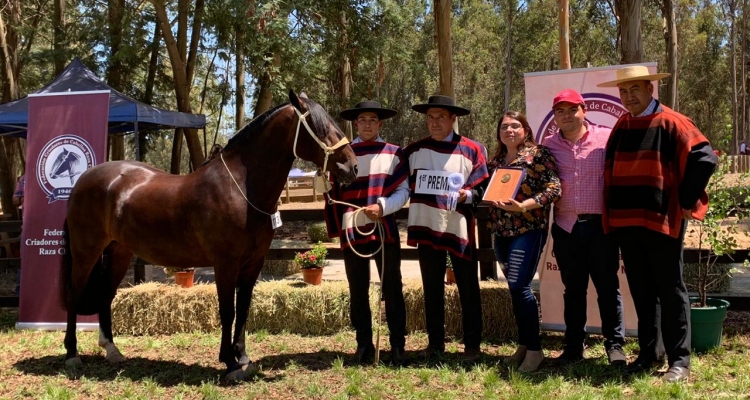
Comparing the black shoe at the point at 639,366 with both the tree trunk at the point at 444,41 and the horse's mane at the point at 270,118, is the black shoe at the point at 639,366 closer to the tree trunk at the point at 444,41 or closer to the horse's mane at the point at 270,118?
the horse's mane at the point at 270,118

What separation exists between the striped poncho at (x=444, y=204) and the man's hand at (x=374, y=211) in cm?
37

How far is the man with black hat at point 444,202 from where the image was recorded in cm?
434

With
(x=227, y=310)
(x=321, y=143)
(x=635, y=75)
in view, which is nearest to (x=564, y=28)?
(x=635, y=75)

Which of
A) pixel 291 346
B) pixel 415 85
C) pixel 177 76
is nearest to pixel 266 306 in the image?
pixel 291 346

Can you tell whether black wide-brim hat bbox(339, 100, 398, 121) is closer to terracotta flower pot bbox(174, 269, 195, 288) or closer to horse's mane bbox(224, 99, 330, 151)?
horse's mane bbox(224, 99, 330, 151)

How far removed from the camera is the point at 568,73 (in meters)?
5.07

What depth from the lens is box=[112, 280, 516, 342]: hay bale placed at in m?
5.62

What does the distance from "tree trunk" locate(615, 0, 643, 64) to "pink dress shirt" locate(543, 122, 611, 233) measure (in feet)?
17.4

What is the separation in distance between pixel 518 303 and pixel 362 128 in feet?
5.74

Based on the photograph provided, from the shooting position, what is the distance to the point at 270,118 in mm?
4203

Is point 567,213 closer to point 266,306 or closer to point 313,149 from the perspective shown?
point 313,149

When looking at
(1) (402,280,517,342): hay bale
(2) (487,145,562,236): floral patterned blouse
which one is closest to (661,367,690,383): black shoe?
(2) (487,145,562,236): floral patterned blouse

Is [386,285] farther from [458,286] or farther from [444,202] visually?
[444,202]

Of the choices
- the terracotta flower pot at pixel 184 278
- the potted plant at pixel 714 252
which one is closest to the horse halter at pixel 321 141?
the terracotta flower pot at pixel 184 278
